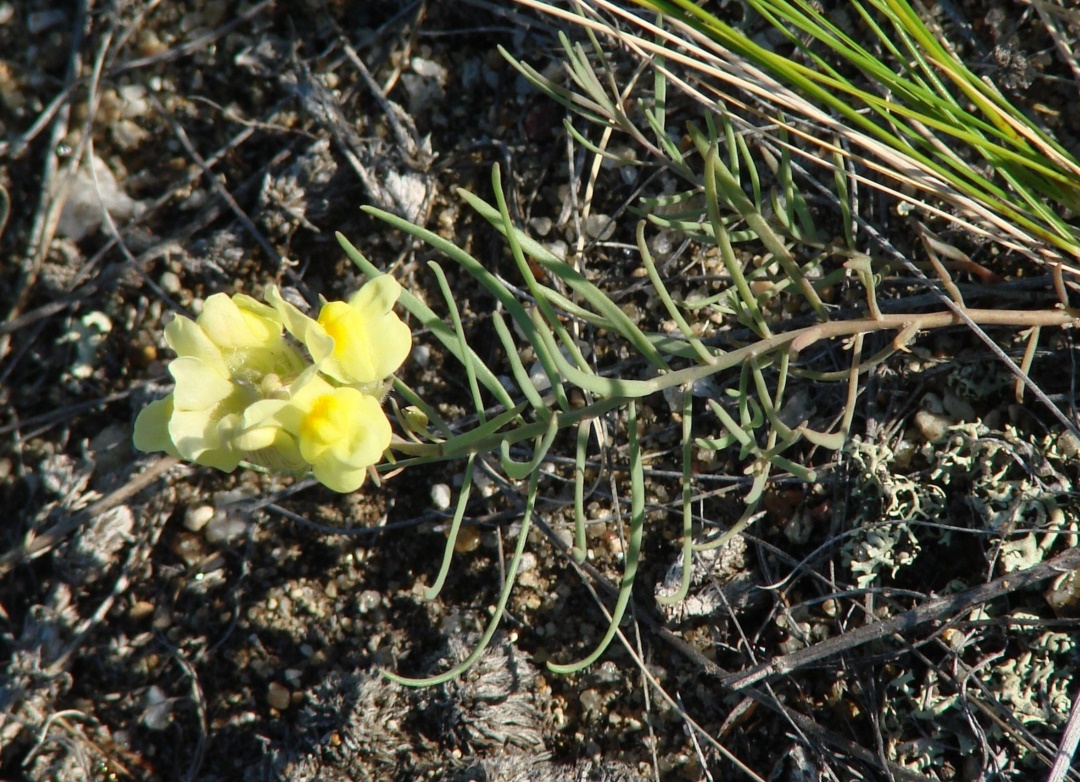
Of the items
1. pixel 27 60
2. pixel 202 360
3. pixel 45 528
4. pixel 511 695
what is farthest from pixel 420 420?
pixel 27 60

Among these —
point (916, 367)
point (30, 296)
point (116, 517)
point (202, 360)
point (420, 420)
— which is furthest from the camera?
point (30, 296)

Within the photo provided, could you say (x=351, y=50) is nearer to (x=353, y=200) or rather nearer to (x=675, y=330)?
(x=353, y=200)

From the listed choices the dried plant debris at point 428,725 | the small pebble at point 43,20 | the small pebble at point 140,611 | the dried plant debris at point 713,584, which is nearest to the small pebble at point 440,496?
the dried plant debris at point 428,725

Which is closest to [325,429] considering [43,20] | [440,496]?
[440,496]

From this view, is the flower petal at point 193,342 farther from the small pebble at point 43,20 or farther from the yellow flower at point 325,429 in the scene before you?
the small pebble at point 43,20

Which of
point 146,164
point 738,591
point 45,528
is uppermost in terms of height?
point 146,164

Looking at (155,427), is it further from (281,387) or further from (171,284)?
(171,284)

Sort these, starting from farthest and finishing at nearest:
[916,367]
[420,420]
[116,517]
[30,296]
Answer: [30,296], [116,517], [916,367], [420,420]
